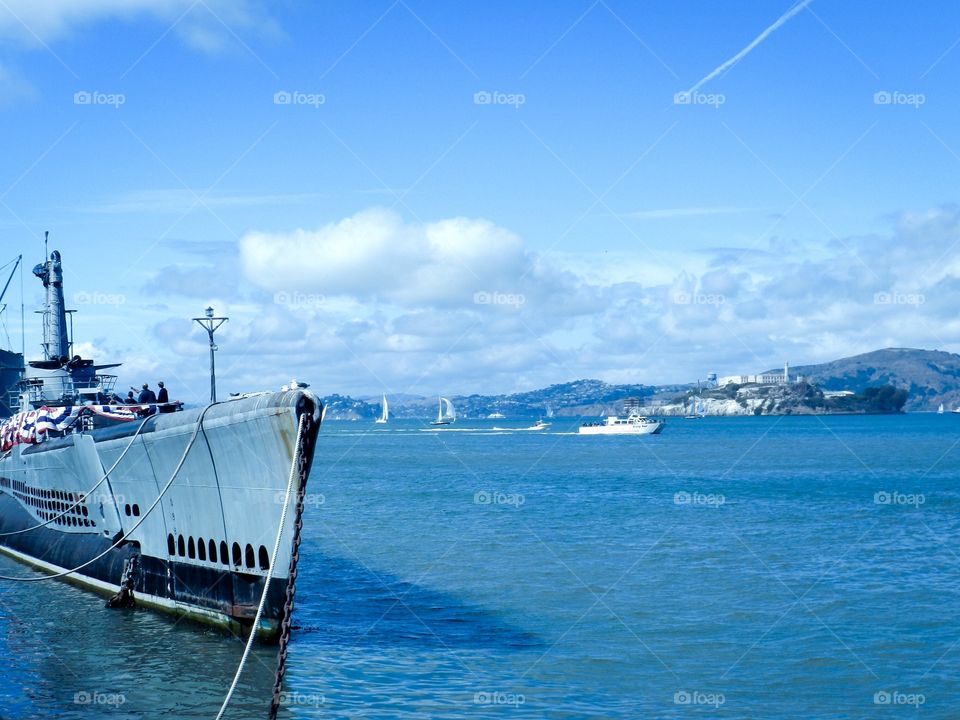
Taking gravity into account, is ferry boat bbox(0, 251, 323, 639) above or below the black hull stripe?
above

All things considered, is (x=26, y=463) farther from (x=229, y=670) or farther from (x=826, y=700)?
(x=826, y=700)

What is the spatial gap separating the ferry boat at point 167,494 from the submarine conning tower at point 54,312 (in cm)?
183

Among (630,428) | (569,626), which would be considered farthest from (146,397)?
(630,428)

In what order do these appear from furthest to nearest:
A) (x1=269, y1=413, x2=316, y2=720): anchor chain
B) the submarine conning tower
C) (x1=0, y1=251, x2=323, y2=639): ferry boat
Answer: the submarine conning tower
(x1=0, y1=251, x2=323, y2=639): ferry boat
(x1=269, y1=413, x2=316, y2=720): anchor chain

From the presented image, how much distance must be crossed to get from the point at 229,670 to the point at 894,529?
30911mm

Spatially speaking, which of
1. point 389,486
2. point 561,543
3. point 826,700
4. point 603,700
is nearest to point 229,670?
point 603,700

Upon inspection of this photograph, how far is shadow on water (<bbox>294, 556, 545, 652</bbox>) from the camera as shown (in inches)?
842

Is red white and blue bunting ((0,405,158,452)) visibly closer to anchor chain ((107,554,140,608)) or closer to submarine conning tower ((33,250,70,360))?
submarine conning tower ((33,250,70,360))

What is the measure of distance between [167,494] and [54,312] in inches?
666

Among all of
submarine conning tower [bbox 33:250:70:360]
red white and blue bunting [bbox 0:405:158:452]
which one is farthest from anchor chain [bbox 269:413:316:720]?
submarine conning tower [bbox 33:250:70:360]

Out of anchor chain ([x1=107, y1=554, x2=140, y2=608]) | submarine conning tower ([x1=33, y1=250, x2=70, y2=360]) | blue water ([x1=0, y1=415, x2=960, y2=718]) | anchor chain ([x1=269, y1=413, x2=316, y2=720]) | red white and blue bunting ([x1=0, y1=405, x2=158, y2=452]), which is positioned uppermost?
submarine conning tower ([x1=33, y1=250, x2=70, y2=360])

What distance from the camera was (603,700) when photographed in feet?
57.1

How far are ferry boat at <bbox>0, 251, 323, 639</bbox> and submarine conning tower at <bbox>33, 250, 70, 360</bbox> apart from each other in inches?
72.1

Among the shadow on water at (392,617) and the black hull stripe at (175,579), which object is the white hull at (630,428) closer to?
the shadow on water at (392,617)
